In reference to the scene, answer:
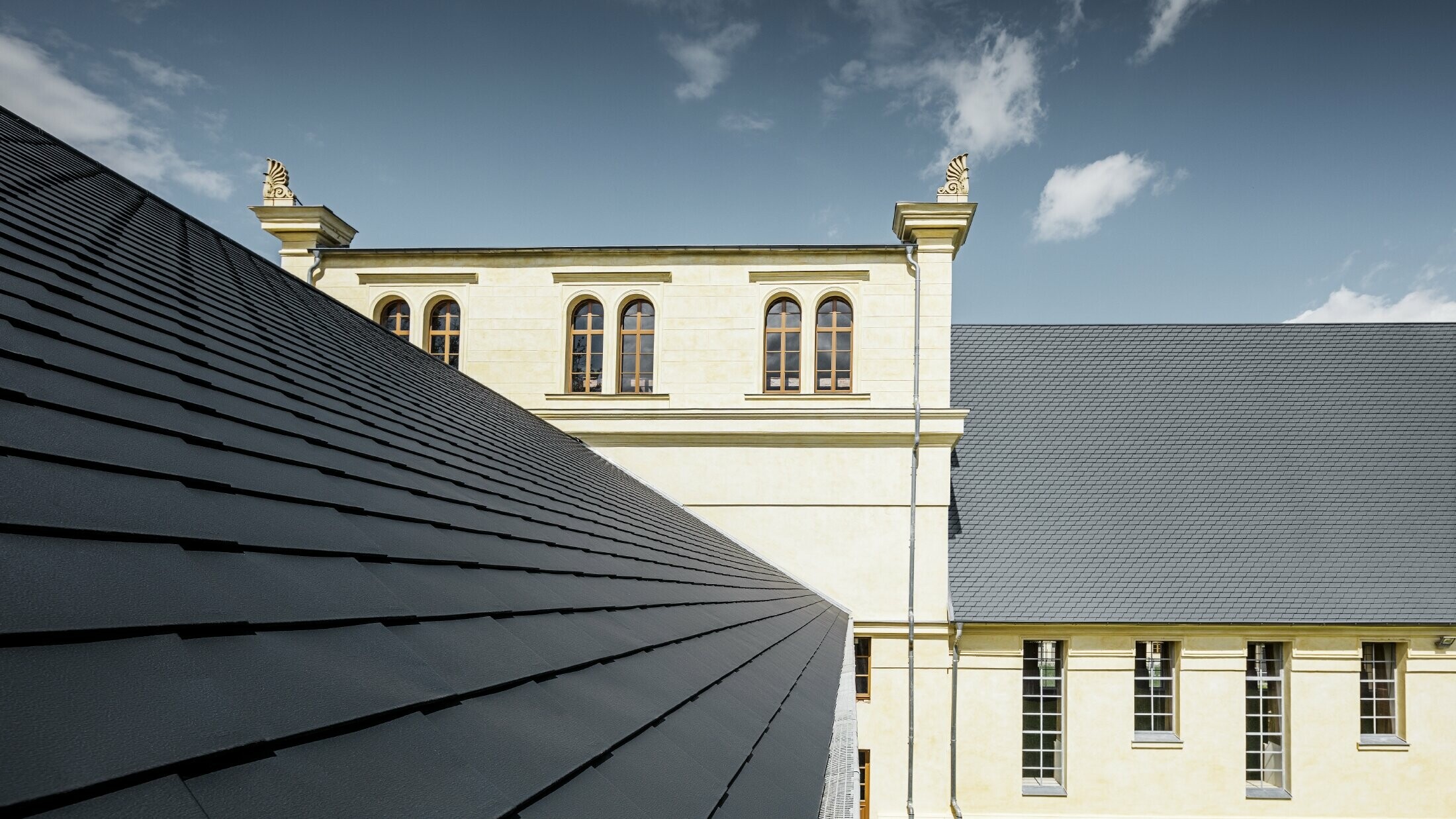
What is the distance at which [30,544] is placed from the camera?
1206 mm

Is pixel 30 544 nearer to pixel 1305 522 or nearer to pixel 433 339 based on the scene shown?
pixel 433 339

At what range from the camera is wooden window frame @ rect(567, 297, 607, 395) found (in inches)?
531

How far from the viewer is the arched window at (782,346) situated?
13.2 meters

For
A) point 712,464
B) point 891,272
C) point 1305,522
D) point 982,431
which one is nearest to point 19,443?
point 712,464

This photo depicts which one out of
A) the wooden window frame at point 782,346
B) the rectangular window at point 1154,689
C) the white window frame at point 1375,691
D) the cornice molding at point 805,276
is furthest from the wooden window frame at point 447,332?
the white window frame at point 1375,691

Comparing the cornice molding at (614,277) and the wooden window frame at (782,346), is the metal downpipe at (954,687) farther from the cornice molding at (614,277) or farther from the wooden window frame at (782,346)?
the cornice molding at (614,277)

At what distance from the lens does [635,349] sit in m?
13.6

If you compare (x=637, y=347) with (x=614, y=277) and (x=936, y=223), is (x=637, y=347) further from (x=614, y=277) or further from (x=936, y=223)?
(x=936, y=223)

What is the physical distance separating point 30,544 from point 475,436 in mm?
4691

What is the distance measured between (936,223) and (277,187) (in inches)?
478

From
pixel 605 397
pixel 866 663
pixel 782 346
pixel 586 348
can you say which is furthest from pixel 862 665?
pixel 586 348

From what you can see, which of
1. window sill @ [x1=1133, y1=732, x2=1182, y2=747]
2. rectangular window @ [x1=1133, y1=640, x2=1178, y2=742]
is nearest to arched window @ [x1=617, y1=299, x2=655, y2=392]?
rectangular window @ [x1=1133, y1=640, x2=1178, y2=742]

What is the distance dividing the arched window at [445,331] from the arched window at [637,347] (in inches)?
122

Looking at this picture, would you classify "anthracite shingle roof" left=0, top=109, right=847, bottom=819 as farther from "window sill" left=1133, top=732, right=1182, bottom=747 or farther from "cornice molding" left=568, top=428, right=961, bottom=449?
"window sill" left=1133, top=732, right=1182, bottom=747
